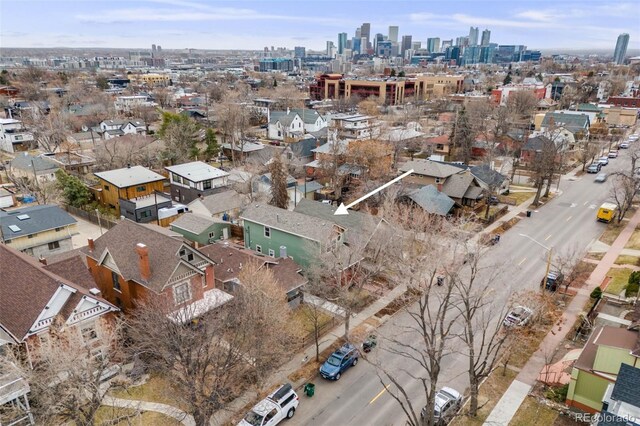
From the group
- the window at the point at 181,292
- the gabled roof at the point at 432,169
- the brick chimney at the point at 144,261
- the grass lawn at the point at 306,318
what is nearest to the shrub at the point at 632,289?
the grass lawn at the point at 306,318

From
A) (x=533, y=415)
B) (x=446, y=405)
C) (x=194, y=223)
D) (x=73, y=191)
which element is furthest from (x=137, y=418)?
(x=73, y=191)

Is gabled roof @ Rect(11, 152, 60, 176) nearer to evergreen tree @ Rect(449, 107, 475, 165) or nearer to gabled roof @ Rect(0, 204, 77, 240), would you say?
gabled roof @ Rect(0, 204, 77, 240)

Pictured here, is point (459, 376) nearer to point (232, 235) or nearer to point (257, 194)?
point (232, 235)

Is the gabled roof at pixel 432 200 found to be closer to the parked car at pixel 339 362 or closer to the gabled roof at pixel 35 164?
the parked car at pixel 339 362

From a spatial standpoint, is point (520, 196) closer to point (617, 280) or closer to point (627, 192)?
point (627, 192)

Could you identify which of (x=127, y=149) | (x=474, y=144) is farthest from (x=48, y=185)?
(x=474, y=144)
